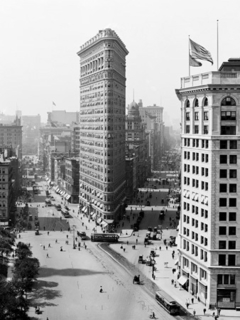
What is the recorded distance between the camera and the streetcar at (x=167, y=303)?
75312 mm

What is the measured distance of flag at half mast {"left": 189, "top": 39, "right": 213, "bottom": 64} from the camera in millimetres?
82250

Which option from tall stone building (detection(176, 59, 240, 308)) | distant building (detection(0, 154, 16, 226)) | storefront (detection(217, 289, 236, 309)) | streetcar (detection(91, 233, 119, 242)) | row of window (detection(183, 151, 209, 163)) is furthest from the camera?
distant building (detection(0, 154, 16, 226))

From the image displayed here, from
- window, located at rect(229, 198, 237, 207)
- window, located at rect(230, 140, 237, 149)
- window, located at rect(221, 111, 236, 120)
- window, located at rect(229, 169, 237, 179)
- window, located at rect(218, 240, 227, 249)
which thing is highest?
window, located at rect(221, 111, 236, 120)

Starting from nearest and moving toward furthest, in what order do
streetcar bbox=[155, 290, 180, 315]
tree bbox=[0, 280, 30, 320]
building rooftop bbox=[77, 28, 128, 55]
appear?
tree bbox=[0, 280, 30, 320] < streetcar bbox=[155, 290, 180, 315] < building rooftop bbox=[77, 28, 128, 55]

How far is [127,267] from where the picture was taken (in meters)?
102

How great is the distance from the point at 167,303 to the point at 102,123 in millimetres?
76380

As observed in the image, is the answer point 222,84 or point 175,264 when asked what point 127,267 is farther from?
point 222,84

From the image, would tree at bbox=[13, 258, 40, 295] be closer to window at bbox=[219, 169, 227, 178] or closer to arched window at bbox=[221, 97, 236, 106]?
window at bbox=[219, 169, 227, 178]

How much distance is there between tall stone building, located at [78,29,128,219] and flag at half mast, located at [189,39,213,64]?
60390 millimetres

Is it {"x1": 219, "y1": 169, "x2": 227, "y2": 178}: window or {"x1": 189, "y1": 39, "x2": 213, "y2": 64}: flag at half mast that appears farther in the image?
{"x1": 189, "y1": 39, "x2": 213, "y2": 64}: flag at half mast

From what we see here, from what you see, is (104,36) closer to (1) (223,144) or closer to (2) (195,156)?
(2) (195,156)

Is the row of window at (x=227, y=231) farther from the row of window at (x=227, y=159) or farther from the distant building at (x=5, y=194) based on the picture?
the distant building at (x=5, y=194)

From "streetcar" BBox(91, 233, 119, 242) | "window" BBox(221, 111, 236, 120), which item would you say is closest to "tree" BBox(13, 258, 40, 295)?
"window" BBox(221, 111, 236, 120)

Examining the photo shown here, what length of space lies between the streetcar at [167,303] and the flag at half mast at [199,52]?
3739 cm
